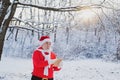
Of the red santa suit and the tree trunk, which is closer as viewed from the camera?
the red santa suit

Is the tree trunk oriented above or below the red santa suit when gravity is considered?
above

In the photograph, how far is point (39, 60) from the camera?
6211mm

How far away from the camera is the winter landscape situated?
11.7m

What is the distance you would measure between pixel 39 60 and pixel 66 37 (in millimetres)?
41474

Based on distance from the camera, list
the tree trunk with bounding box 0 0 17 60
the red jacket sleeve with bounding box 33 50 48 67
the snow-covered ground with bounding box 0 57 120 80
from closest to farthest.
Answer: the red jacket sleeve with bounding box 33 50 48 67
the tree trunk with bounding box 0 0 17 60
the snow-covered ground with bounding box 0 57 120 80

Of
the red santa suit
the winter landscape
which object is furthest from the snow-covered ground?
the red santa suit

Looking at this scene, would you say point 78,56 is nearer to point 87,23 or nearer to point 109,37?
point 109,37

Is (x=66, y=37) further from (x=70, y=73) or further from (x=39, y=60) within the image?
(x=39, y=60)

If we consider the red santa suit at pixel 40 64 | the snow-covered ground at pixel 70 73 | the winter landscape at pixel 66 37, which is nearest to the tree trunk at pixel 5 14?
the winter landscape at pixel 66 37

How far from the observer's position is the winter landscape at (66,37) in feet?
38.3

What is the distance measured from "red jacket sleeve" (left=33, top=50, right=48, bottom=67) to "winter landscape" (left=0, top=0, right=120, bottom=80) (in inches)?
22.3

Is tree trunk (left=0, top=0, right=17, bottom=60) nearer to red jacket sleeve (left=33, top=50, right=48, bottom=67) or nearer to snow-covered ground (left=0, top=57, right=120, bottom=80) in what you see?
snow-covered ground (left=0, top=57, right=120, bottom=80)

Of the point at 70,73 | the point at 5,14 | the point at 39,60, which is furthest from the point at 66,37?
the point at 39,60

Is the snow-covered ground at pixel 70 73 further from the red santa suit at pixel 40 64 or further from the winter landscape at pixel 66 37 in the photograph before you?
the red santa suit at pixel 40 64
